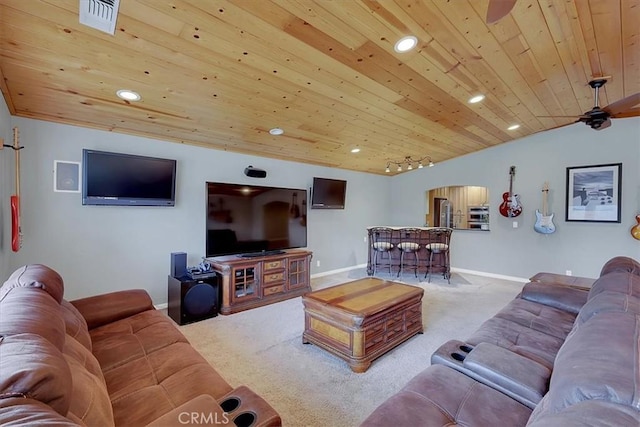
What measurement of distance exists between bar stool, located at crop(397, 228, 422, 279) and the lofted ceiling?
2.53 m

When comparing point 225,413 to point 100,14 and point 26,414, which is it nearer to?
point 26,414

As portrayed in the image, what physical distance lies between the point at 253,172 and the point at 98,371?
3490 millimetres

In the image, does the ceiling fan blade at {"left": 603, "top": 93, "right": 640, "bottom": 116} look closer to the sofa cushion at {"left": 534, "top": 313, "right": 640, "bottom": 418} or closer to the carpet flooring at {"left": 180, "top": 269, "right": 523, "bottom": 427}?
the sofa cushion at {"left": 534, "top": 313, "right": 640, "bottom": 418}

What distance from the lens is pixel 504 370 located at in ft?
4.79

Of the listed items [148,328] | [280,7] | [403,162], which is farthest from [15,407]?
[403,162]

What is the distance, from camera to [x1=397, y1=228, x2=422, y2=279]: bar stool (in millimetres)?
5816

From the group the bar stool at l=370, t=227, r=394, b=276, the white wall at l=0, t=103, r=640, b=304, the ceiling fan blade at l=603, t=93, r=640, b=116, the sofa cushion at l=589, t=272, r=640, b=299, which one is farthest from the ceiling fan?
the bar stool at l=370, t=227, r=394, b=276

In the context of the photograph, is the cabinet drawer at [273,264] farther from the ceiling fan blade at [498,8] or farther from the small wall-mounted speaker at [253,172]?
the ceiling fan blade at [498,8]

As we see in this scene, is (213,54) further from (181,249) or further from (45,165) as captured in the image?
(181,249)

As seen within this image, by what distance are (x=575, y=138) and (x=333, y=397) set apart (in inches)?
236

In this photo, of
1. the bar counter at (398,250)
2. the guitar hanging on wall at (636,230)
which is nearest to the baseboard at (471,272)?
the bar counter at (398,250)

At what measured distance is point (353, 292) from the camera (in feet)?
10.2

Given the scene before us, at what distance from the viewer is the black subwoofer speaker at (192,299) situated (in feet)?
11.3

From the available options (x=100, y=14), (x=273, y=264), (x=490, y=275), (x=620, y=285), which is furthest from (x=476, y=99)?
(x=490, y=275)
